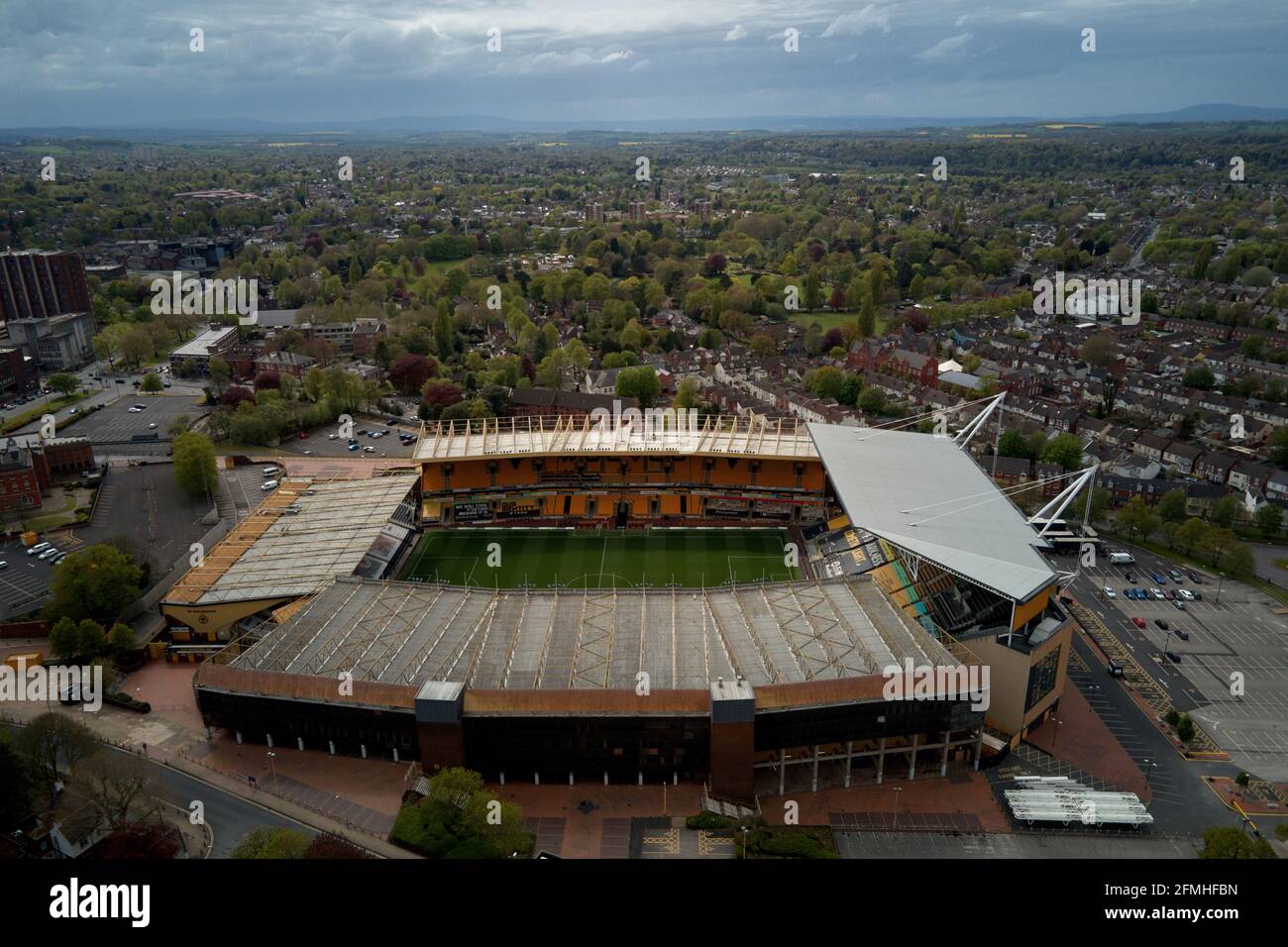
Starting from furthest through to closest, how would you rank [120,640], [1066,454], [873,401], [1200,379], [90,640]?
[1200,379] < [873,401] < [1066,454] < [120,640] < [90,640]

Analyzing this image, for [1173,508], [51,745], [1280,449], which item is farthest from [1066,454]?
[51,745]

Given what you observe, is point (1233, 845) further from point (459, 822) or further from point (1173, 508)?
point (1173, 508)

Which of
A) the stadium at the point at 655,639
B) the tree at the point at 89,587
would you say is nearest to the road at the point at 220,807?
the stadium at the point at 655,639

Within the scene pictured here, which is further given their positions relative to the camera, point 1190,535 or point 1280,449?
point 1280,449

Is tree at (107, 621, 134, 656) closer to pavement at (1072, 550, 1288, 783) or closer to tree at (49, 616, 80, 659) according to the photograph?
tree at (49, 616, 80, 659)

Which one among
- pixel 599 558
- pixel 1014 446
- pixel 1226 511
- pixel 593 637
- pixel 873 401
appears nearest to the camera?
pixel 593 637
